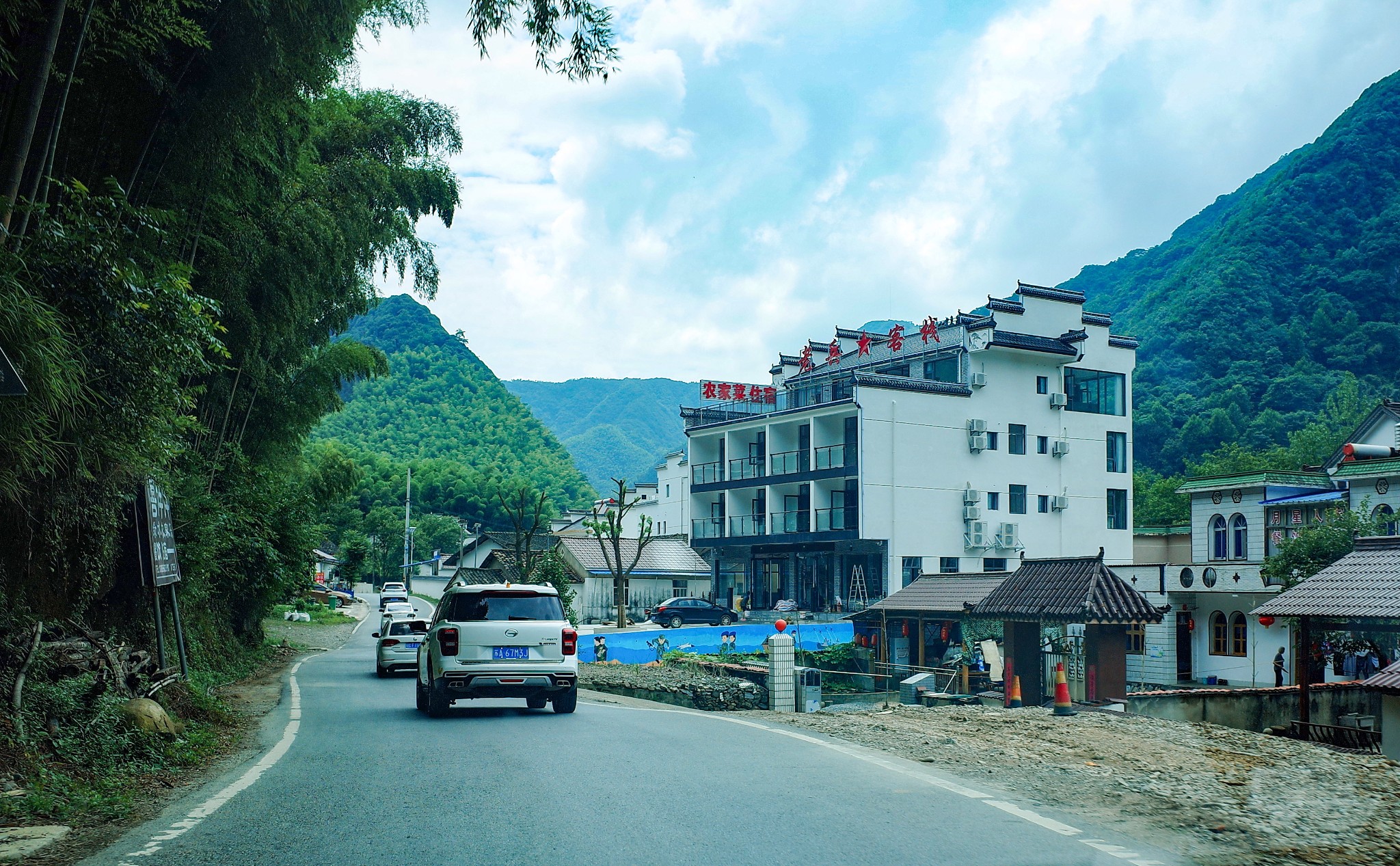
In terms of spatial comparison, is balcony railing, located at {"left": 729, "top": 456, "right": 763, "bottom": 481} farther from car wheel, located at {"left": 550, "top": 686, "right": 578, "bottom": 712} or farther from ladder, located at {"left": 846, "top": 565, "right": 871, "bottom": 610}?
car wheel, located at {"left": 550, "top": 686, "right": 578, "bottom": 712}

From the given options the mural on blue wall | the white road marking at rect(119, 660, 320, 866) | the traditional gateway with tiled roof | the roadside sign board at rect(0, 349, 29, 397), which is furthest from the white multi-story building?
the roadside sign board at rect(0, 349, 29, 397)

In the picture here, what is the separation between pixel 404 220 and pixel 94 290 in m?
15.6

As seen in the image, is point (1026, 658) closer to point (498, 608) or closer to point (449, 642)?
point (498, 608)

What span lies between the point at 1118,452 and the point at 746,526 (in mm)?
18974

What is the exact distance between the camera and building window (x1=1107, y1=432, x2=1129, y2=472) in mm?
57844

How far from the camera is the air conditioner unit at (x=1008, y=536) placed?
5312 centimetres

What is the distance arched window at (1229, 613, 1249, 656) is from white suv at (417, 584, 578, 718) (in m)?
27.7

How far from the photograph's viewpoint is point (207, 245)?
1502 cm

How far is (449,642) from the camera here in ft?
45.7

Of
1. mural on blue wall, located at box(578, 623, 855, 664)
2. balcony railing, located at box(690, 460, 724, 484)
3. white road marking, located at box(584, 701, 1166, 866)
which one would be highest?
balcony railing, located at box(690, 460, 724, 484)

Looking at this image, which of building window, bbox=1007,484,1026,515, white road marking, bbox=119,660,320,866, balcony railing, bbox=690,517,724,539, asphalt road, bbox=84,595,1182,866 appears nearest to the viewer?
asphalt road, bbox=84,595,1182,866

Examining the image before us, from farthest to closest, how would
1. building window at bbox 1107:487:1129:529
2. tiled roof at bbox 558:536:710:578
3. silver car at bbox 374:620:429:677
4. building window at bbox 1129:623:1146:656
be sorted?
tiled roof at bbox 558:536:710:578 < building window at bbox 1107:487:1129:529 < building window at bbox 1129:623:1146:656 < silver car at bbox 374:620:429:677

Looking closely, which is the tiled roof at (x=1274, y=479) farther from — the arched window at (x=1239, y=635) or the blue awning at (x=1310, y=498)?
the arched window at (x=1239, y=635)

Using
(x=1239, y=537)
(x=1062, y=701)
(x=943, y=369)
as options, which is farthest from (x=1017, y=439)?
(x=1062, y=701)
